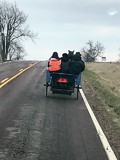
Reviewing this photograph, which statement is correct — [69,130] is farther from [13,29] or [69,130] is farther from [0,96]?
[13,29]

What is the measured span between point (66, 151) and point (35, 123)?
2.72 meters

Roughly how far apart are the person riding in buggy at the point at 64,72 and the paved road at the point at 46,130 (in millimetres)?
486

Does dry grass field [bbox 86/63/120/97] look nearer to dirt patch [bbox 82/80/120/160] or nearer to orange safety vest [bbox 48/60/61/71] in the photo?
dirt patch [bbox 82/80/120/160]

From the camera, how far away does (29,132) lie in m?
10.3

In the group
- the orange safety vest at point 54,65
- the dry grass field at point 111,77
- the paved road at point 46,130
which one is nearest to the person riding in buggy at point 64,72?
the orange safety vest at point 54,65

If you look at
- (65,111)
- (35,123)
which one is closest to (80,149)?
(35,123)

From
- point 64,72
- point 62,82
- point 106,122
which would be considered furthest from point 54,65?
point 106,122

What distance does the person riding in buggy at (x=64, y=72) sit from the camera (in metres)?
16.7

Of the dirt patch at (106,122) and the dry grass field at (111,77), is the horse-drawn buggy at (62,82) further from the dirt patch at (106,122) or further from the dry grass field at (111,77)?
the dry grass field at (111,77)

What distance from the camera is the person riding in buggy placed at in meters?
16.7

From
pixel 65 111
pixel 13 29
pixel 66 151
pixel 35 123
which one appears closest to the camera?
pixel 66 151

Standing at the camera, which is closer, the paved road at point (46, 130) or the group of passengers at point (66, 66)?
the paved road at point (46, 130)

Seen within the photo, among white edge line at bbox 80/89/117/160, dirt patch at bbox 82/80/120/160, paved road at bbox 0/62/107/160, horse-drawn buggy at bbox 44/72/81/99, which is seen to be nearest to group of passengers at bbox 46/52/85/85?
horse-drawn buggy at bbox 44/72/81/99

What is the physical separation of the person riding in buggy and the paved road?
486mm
